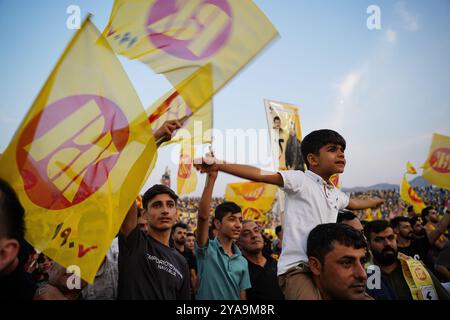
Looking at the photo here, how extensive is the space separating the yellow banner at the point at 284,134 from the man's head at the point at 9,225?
415 centimetres

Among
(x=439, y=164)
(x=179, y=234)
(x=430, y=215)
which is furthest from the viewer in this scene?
(x=430, y=215)

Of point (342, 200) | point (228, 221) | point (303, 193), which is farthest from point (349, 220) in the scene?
point (228, 221)

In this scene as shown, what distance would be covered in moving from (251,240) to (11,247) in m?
2.63

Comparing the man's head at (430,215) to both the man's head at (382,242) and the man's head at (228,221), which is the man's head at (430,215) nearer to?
the man's head at (382,242)

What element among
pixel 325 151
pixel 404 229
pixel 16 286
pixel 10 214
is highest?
pixel 325 151

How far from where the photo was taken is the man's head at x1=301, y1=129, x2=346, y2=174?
8.00 feet

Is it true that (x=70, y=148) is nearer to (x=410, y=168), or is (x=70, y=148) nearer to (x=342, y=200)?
(x=342, y=200)

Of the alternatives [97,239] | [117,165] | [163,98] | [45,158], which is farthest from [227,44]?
[97,239]

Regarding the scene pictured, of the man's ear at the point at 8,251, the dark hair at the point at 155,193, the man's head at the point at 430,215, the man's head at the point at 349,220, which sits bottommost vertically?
the man's ear at the point at 8,251

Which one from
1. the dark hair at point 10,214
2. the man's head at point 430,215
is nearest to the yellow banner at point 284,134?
the man's head at point 430,215

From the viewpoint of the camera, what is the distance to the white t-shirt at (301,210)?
84.9 inches

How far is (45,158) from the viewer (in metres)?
1.69

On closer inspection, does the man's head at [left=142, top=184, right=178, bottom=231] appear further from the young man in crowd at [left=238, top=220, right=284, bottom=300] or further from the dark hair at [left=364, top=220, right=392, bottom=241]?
the dark hair at [left=364, top=220, right=392, bottom=241]

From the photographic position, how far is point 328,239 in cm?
201
